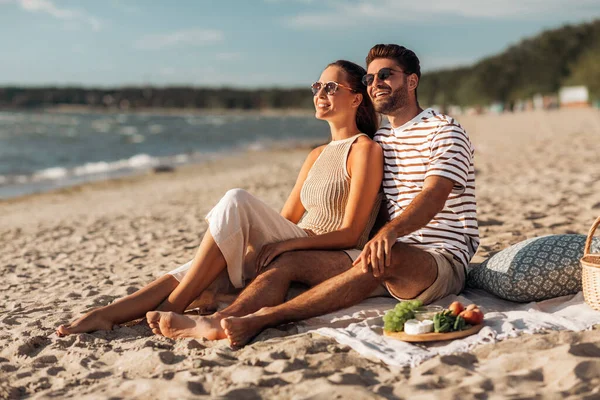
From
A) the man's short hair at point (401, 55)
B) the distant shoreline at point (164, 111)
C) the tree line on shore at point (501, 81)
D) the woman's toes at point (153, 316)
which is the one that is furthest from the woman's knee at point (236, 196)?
the distant shoreline at point (164, 111)

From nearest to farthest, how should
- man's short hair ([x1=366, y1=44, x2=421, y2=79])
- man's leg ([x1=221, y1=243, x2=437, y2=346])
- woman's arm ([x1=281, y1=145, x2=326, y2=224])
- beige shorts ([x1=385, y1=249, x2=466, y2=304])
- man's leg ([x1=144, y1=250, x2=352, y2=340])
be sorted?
1. man's leg ([x1=221, y1=243, x2=437, y2=346])
2. man's leg ([x1=144, y1=250, x2=352, y2=340])
3. beige shorts ([x1=385, y1=249, x2=466, y2=304])
4. man's short hair ([x1=366, y1=44, x2=421, y2=79])
5. woman's arm ([x1=281, y1=145, x2=326, y2=224])

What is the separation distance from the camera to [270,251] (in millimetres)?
3844

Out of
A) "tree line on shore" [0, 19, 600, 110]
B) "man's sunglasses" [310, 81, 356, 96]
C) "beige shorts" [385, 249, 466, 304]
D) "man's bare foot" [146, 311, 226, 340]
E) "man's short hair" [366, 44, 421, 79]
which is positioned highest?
"tree line on shore" [0, 19, 600, 110]

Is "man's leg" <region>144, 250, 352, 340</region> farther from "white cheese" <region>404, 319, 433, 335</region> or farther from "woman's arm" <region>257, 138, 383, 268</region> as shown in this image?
"white cheese" <region>404, 319, 433, 335</region>

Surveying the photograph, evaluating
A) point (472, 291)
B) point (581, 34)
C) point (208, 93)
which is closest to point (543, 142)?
point (472, 291)

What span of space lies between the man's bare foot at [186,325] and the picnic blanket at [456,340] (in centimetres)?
45

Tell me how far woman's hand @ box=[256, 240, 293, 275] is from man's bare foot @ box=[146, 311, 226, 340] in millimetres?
425

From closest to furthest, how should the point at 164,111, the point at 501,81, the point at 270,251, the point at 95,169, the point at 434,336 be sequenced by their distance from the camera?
the point at 434,336
the point at 270,251
the point at 95,169
the point at 501,81
the point at 164,111

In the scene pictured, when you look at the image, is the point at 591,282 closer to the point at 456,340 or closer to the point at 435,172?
the point at 456,340

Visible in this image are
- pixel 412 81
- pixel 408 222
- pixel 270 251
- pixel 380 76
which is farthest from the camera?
pixel 412 81

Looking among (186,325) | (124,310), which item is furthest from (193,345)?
(124,310)

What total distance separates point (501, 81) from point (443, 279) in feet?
286

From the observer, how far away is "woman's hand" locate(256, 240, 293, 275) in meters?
3.82

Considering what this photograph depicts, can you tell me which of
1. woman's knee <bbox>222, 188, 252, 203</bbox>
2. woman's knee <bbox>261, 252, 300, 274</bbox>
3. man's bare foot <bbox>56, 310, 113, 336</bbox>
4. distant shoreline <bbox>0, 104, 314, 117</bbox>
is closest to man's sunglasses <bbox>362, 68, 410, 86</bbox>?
woman's knee <bbox>222, 188, 252, 203</bbox>
